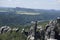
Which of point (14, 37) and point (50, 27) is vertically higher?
point (50, 27)

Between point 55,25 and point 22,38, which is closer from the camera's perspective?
point 55,25

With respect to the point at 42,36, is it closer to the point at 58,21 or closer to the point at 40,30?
the point at 40,30

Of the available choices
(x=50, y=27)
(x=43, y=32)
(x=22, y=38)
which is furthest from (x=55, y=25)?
(x=22, y=38)

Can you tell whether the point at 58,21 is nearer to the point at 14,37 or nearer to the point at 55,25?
the point at 55,25

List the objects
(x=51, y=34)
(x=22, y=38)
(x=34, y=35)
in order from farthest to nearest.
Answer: (x=22, y=38), (x=34, y=35), (x=51, y=34)

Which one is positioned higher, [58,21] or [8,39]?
[58,21]

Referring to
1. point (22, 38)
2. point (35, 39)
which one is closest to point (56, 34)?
point (35, 39)

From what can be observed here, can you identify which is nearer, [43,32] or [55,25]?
[55,25]

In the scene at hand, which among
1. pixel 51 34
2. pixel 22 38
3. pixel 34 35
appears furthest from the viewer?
pixel 22 38
